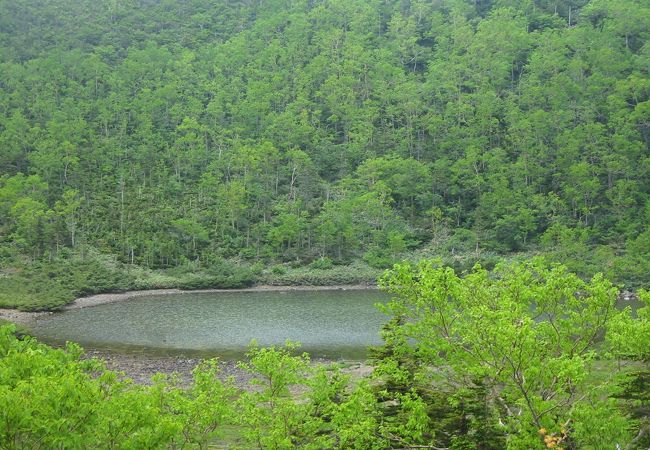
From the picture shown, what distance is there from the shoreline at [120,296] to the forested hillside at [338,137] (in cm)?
854

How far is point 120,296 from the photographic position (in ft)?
252

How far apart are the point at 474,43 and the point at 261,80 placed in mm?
43855

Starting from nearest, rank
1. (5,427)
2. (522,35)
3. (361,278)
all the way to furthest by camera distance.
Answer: (5,427) < (361,278) < (522,35)

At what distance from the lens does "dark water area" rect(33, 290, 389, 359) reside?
51.9 metres

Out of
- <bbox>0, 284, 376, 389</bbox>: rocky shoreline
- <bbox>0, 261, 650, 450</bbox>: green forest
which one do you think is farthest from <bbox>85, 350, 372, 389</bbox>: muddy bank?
<bbox>0, 261, 650, 450</bbox>: green forest

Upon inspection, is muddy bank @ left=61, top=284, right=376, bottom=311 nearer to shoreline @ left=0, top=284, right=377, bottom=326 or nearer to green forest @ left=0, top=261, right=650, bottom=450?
shoreline @ left=0, top=284, right=377, bottom=326

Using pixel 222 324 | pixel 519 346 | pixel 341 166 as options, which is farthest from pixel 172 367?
pixel 341 166

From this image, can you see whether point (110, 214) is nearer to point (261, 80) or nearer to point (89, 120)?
point (89, 120)

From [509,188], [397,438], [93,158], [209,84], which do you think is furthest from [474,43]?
[397,438]

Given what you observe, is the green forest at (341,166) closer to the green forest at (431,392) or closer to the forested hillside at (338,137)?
the green forest at (431,392)

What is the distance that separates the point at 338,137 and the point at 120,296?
58.8 metres

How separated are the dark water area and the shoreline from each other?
1.59m

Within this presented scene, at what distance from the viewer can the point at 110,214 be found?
96688mm

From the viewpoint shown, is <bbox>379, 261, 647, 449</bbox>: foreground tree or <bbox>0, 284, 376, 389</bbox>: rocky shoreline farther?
<bbox>0, 284, 376, 389</bbox>: rocky shoreline
